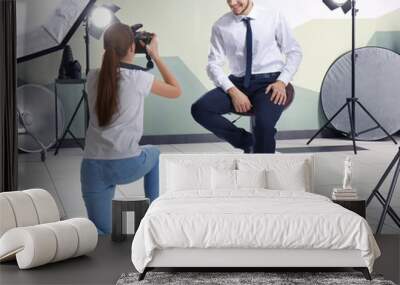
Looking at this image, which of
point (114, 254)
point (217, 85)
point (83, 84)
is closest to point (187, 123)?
point (217, 85)

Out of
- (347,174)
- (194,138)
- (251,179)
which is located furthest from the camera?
(194,138)

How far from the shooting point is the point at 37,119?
7750 mm

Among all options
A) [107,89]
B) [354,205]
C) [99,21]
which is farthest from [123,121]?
[354,205]

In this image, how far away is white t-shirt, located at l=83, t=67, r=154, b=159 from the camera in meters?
7.61

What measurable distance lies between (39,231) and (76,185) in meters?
1.83

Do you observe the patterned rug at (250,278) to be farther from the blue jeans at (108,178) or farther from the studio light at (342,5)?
→ the studio light at (342,5)

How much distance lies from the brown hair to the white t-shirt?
5 cm

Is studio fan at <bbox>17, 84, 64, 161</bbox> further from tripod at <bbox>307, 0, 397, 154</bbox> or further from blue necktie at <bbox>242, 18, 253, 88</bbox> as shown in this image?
tripod at <bbox>307, 0, 397, 154</bbox>

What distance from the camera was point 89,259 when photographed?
6.39m

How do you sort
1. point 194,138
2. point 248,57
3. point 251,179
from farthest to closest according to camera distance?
point 194,138 < point 248,57 < point 251,179

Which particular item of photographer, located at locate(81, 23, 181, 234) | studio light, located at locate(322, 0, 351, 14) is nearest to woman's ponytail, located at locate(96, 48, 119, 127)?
photographer, located at locate(81, 23, 181, 234)

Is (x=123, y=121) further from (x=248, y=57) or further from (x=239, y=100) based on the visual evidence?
(x=248, y=57)

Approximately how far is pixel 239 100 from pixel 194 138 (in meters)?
0.60

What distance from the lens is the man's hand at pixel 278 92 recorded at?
7586 millimetres
